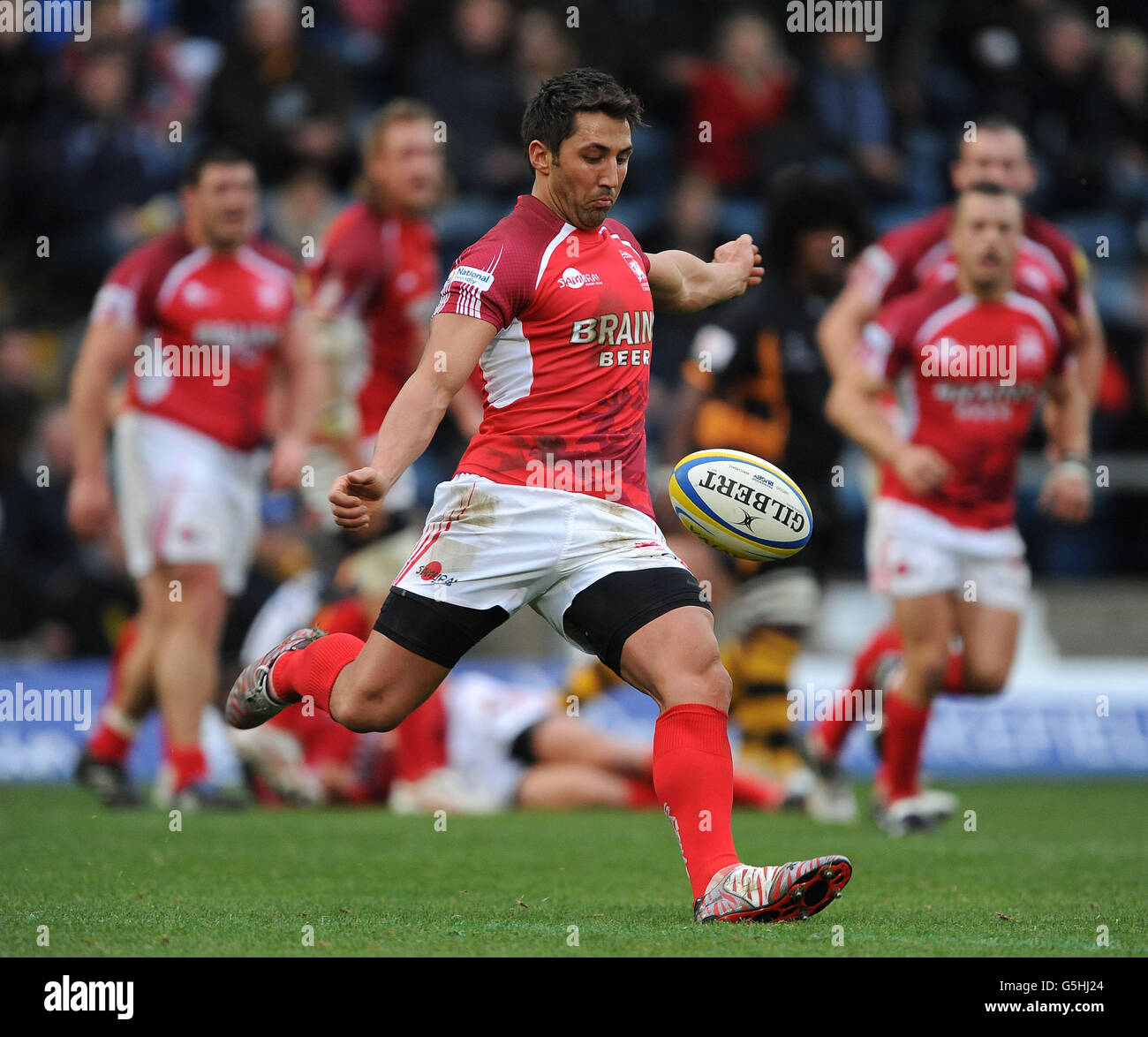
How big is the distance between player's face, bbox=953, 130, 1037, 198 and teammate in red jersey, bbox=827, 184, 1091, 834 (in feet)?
2.86

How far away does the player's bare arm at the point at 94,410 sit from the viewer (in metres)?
9.12

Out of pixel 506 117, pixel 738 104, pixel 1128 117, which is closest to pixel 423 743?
pixel 506 117

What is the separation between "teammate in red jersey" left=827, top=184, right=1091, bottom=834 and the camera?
27.7 ft

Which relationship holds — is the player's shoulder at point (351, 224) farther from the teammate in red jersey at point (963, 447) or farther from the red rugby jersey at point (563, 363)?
the red rugby jersey at point (563, 363)

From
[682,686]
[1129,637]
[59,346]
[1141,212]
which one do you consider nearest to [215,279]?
[682,686]

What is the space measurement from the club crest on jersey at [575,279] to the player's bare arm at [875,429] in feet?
9.91

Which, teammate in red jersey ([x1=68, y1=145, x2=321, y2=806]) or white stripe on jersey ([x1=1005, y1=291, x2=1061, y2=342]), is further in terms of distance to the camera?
teammate in red jersey ([x1=68, y1=145, x2=321, y2=806])

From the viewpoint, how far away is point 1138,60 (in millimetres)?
15539

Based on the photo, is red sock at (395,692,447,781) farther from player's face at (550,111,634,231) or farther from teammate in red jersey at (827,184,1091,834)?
player's face at (550,111,634,231)

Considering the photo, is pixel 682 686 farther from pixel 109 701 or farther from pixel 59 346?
pixel 59 346

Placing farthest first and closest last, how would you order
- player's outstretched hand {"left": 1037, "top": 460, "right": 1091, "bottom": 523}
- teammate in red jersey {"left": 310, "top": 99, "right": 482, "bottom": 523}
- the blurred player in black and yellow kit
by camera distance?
the blurred player in black and yellow kit → teammate in red jersey {"left": 310, "top": 99, "right": 482, "bottom": 523} → player's outstretched hand {"left": 1037, "top": 460, "right": 1091, "bottom": 523}

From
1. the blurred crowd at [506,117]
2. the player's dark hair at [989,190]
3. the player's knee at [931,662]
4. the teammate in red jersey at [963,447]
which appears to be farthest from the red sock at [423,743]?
the blurred crowd at [506,117]

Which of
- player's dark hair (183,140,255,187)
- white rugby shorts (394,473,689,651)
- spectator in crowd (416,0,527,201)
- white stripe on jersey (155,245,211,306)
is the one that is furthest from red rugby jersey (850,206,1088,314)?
spectator in crowd (416,0,527,201)

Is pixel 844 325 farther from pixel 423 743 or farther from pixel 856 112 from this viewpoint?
pixel 856 112
